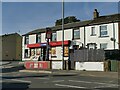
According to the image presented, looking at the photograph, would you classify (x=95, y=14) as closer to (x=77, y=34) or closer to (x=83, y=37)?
(x=77, y=34)

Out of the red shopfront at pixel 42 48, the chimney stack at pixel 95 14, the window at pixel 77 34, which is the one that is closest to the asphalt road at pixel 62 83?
the window at pixel 77 34

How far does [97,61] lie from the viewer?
108 feet

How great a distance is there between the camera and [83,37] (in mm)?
46594

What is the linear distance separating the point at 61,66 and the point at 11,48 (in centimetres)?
4711

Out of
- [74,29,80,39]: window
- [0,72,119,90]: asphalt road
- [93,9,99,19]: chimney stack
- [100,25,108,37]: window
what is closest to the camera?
[0,72,119,90]: asphalt road

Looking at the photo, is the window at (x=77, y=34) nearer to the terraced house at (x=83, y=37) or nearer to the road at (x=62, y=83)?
the terraced house at (x=83, y=37)

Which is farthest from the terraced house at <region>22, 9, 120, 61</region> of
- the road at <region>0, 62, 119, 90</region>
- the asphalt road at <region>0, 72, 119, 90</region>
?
the asphalt road at <region>0, 72, 119, 90</region>

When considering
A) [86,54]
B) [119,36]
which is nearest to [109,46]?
[119,36]

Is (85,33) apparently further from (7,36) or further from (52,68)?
(7,36)

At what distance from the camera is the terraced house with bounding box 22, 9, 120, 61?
42312 mm

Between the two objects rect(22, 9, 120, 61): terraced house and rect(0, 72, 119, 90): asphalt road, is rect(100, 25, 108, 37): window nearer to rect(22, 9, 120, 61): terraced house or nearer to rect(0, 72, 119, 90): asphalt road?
rect(22, 9, 120, 61): terraced house

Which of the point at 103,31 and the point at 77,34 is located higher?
the point at 103,31

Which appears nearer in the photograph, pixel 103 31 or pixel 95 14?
pixel 103 31

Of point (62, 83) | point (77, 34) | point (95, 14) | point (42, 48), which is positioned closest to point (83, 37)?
point (77, 34)
